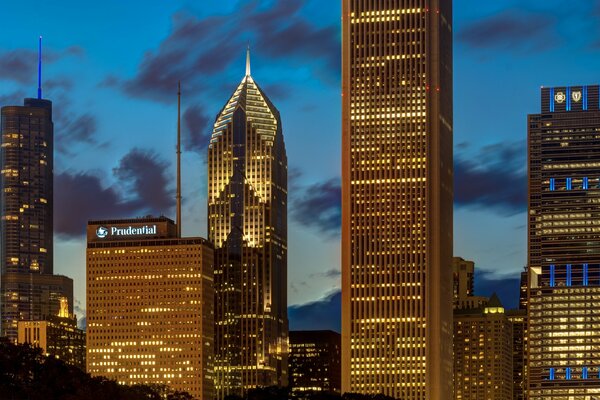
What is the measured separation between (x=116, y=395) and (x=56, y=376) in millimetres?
9599

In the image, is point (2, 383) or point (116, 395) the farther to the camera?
point (116, 395)

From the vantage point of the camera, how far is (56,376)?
193375 millimetres

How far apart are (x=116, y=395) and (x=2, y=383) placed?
1815cm

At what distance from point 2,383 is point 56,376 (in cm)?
885

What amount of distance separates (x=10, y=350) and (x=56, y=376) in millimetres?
7755

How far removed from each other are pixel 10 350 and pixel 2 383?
37.7 ft

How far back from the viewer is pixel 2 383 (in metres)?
186

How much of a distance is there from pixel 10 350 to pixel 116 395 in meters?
14.0

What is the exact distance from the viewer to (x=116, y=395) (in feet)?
656

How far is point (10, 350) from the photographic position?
197250 mm
